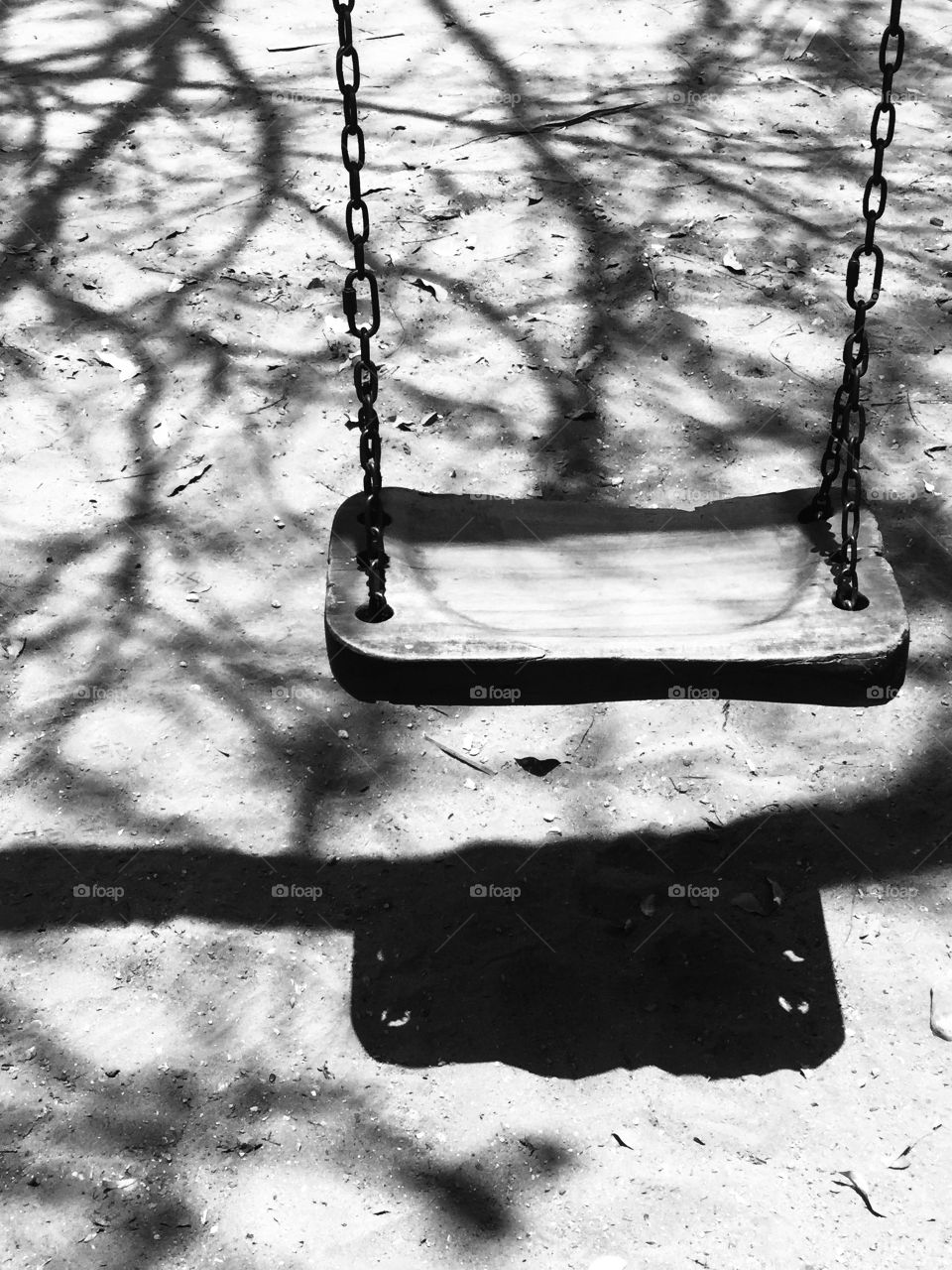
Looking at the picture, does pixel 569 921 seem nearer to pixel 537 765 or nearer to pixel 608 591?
pixel 537 765

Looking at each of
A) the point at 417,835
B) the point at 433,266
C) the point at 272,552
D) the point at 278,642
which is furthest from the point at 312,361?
the point at 417,835

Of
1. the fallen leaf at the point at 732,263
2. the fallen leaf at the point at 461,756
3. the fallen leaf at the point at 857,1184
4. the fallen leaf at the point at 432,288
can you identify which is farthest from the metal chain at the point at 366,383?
the fallen leaf at the point at 732,263

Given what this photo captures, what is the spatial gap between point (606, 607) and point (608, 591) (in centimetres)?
6

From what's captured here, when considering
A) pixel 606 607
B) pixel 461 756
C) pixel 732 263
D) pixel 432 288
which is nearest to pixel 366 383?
pixel 606 607

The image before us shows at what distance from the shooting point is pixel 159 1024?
305cm

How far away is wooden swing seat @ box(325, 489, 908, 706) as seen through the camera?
2574 millimetres

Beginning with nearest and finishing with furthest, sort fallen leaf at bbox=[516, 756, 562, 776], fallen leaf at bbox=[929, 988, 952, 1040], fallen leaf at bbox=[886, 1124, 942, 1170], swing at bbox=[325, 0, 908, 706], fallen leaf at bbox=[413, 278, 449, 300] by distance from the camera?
swing at bbox=[325, 0, 908, 706] < fallen leaf at bbox=[886, 1124, 942, 1170] < fallen leaf at bbox=[929, 988, 952, 1040] < fallen leaf at bbox=[516, 756, 562, 776] < fallen leaf at bbox=[413, 278, 449, 300]

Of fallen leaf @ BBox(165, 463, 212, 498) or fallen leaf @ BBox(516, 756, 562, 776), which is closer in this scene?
fallen leaf @ BBox(516, 756, 562, 776)

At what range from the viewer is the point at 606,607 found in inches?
118

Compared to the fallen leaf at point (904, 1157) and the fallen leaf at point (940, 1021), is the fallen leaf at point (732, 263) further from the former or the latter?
the fallen leaf at point (904, 1157)

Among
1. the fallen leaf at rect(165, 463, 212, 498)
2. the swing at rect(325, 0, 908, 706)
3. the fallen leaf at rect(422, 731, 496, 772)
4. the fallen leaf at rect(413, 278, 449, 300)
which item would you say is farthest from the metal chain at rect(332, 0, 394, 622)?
the fallen leaf at rect(413, 278, 449, 300)

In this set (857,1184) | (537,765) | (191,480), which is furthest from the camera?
(191,480)

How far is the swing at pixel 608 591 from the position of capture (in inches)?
101

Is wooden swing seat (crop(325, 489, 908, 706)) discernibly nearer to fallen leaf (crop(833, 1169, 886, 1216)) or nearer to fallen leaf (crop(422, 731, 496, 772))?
fallen leaf (crop(422, 731, 496, 772))
